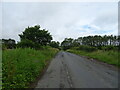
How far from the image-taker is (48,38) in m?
36.5

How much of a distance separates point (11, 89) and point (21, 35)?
33286 mm

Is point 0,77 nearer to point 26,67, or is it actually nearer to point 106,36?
point 26,67

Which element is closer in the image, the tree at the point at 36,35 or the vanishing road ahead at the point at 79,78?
the vanishing road ahead at the point at 79,78

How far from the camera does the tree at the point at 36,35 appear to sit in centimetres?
3478

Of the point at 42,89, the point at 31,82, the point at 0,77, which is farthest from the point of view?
the point at 31,82

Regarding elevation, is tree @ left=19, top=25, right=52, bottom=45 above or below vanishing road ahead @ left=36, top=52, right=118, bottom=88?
above

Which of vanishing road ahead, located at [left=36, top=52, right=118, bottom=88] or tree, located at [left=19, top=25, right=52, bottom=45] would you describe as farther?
tree, located at [left=19, top=25, right=52, bottom=45]

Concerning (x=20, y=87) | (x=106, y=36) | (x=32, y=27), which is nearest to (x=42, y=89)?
(x=20, y=87)

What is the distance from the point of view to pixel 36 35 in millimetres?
34844

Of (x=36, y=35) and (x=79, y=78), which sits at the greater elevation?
(x=36, y=35)

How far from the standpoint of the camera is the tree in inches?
1369

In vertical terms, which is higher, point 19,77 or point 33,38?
point 33,38

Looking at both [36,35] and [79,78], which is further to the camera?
[36,35]

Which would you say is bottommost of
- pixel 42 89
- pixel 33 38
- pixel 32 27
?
pixel 42 89
